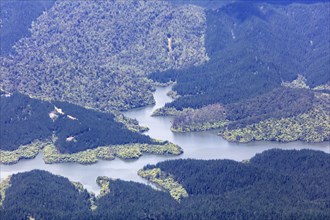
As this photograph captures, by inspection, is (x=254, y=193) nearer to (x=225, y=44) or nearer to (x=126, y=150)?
(x=126, y=150)

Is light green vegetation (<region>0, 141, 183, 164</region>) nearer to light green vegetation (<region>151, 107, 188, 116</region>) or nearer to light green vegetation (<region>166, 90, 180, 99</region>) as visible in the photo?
light green vegetation (<region>151, 107, 188, 116</region>)

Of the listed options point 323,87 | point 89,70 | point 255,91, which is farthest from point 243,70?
point 89,70

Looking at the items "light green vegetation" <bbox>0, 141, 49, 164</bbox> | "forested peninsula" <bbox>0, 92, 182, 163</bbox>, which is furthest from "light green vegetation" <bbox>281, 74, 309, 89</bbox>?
"light green vegetation" <bbox>0, 141, 49, 164</bbox>

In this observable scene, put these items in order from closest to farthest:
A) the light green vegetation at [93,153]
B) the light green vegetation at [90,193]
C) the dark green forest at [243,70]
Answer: the light green vegetation at [90,193] < the light green vegetation at [93,153] < the dark green forest at [243,70]

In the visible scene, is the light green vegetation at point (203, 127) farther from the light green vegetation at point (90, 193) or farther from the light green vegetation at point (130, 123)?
the light green vegetation at point (90, 193)

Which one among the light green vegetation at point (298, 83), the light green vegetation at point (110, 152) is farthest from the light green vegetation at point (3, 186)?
the light green vegetation at point (298, 83)

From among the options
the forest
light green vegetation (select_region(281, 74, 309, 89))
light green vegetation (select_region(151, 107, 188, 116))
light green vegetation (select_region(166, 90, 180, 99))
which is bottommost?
the forest
